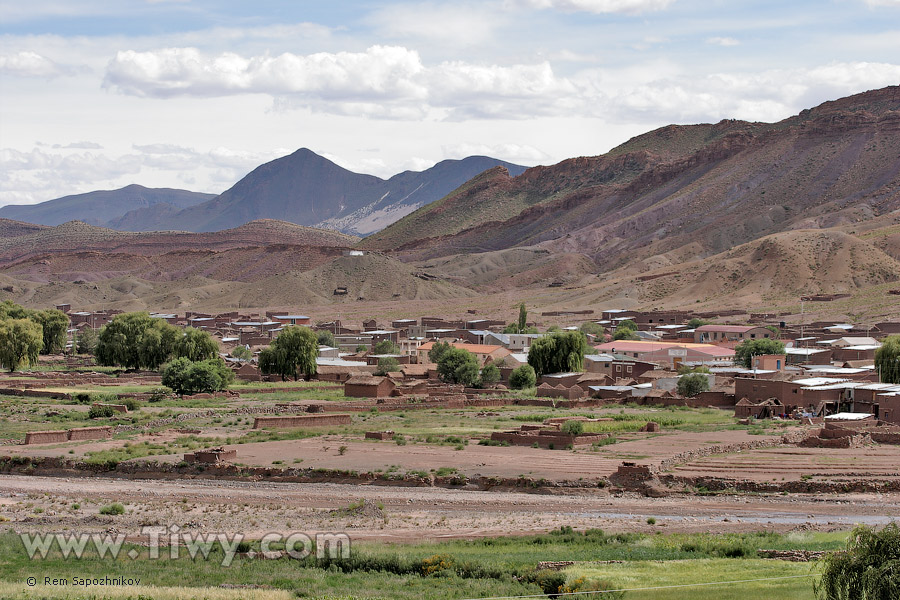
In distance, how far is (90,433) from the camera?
48.0 meters

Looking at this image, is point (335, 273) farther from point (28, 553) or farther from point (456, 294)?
point (28, 553)

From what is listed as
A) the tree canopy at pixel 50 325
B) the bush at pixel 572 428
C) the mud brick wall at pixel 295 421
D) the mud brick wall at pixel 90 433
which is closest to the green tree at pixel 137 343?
the tree canopy at pixel 50 325

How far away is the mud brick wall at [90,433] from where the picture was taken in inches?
1876

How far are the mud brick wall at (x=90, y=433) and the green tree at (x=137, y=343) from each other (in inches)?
1348

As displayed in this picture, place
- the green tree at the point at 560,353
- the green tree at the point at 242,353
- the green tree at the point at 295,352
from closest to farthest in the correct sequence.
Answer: the green tree at the point at 560,353 → the green tree at the point at 295,352 → the green tree at the point at 242,353

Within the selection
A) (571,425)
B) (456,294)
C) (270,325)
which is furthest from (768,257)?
(571,425)

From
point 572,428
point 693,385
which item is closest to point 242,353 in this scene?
point 693,385

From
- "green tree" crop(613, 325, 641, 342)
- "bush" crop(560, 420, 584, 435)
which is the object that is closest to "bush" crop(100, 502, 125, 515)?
"bush" crop(560, 420, 584, 435)

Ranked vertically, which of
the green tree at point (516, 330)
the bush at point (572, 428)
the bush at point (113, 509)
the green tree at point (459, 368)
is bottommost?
the bush at point (113, 509)

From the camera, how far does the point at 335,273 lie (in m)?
180

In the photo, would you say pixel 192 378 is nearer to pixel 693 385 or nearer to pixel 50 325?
pixel 693 385

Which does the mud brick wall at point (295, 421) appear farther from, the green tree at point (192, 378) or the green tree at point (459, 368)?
the green tree at point (459, 368)

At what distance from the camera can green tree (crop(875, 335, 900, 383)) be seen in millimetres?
63500

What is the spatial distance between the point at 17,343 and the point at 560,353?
37834mm
